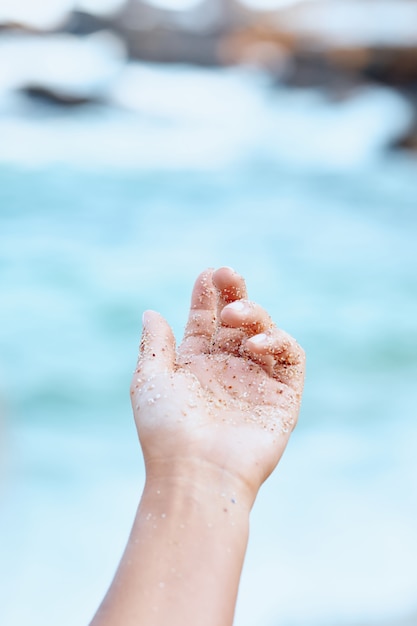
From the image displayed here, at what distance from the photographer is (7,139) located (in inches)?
403

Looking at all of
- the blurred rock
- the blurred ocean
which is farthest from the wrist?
the blurred rock

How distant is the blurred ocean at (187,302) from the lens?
305 cm

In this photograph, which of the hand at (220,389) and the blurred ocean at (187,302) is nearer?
the hand at (220,389)

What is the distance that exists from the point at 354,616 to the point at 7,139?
29.0 feet

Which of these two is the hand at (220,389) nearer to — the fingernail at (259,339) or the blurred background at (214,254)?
the fingernail at (259,339)

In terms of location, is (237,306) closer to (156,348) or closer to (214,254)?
(156,348)

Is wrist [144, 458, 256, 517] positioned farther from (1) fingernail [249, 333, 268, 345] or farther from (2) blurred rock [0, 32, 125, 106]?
(2) blurred rock [0, 32, 125, 106]

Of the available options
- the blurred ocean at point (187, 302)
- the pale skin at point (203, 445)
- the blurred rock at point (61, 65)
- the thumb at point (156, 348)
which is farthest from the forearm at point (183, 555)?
the blurred rock at point (61, 65)

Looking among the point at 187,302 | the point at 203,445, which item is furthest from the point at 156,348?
the point at 187,302

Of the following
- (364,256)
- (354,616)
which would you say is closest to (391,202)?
(364,256)

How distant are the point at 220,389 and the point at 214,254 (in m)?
5.42

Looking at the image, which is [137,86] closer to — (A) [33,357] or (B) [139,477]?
(A) [33,357]

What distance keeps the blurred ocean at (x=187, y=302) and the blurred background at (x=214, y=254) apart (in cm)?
2

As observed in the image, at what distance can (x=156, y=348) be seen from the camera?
5.03ft
